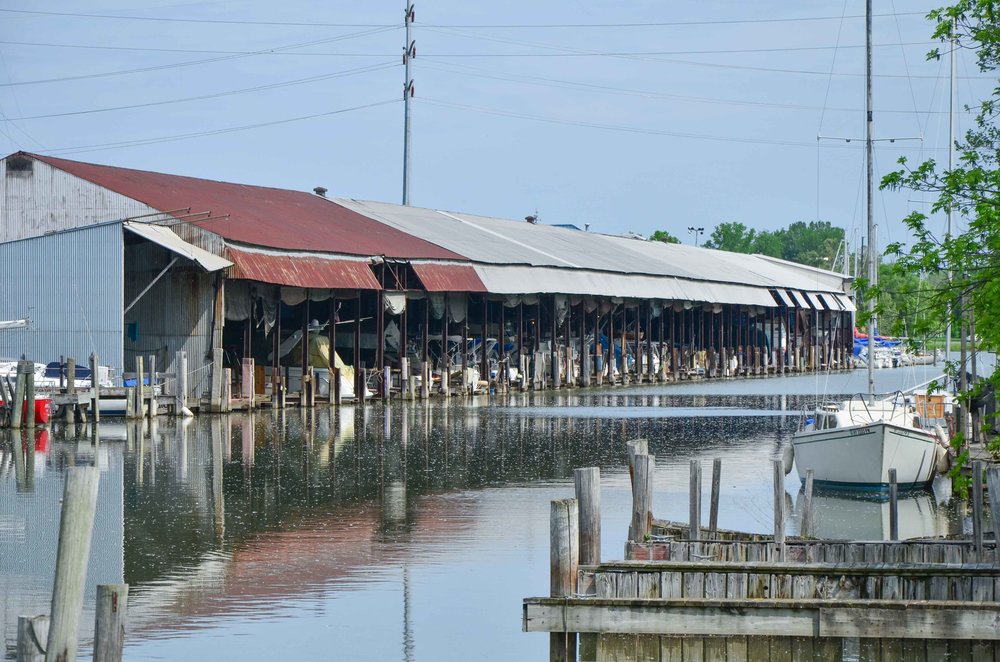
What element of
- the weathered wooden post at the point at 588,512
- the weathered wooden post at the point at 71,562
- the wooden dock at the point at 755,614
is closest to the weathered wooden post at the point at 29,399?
the weathered wooden post at the point at 588,512

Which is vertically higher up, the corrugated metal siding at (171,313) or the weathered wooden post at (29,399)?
the corrugated metal siding at (171,313)

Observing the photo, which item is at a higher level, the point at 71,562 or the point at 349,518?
the point at 71,562

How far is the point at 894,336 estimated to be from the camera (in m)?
15.5

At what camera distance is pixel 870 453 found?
90.5 feet

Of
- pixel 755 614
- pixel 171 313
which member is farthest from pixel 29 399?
pixel 755 614

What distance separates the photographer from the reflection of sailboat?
2355 centimetres

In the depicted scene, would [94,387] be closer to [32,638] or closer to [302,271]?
[302,271]

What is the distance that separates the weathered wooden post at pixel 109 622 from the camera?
9.79 metres

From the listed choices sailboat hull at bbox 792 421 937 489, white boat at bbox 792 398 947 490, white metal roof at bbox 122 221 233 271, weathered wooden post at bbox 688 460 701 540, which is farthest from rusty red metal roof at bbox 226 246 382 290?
weathered wooden post at bbox 688 460 701 540

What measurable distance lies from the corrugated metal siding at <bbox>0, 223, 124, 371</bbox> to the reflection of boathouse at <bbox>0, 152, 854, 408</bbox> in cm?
6

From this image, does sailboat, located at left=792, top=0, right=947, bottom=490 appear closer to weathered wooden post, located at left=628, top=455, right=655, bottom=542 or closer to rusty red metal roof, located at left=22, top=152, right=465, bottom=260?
weathered wooden post, located at left=628, top=455, right=655, bottom=542

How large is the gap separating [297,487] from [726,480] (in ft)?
29.4

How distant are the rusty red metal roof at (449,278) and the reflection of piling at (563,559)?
4152 cm

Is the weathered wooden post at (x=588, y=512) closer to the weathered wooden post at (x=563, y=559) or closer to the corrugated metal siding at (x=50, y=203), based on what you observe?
the weathered wooden post at (x=563, y=559)
